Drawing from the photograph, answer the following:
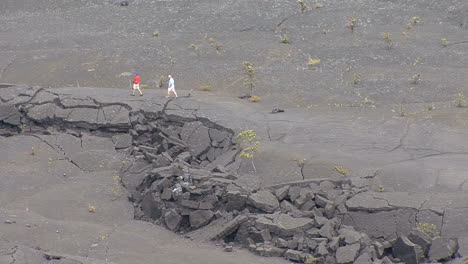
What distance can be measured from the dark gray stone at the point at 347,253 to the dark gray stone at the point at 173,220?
4.15 metres

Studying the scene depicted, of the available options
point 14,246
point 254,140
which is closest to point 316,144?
point 254,140

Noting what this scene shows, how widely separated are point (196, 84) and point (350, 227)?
11.7 meters

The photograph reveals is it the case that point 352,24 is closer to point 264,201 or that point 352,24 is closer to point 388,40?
point 388,40

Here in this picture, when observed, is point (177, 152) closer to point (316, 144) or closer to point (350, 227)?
point (316, 144)

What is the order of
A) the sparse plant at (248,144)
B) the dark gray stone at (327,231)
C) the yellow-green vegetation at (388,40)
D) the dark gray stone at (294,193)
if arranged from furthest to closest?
the yellow-green vegetation at (388,40)
the sparse plant at (248,144)
the dark gray stone at (294,193)
the dark gray stone at (327,231)

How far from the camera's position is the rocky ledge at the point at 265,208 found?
18.0 meters

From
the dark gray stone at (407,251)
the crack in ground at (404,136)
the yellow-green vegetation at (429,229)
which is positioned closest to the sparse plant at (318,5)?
the crack in ground at (404,136)

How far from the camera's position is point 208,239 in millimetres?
19516

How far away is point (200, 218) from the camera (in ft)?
65.7

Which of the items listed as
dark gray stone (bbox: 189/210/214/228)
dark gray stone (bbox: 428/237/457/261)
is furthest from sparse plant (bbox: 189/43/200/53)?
dark gray stone (bbox: 428/237/457/261)

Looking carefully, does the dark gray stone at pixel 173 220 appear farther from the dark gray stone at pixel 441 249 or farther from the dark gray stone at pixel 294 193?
the dark gray stone at pixel 441 249

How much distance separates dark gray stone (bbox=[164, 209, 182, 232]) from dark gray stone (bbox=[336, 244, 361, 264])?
→ 4.15m

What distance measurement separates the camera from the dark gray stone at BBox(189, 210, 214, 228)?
20.0 m

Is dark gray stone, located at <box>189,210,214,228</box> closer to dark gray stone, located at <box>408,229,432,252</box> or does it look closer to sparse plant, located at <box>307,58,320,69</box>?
dark gray stone, located at <box>408,229,432,252</box>
